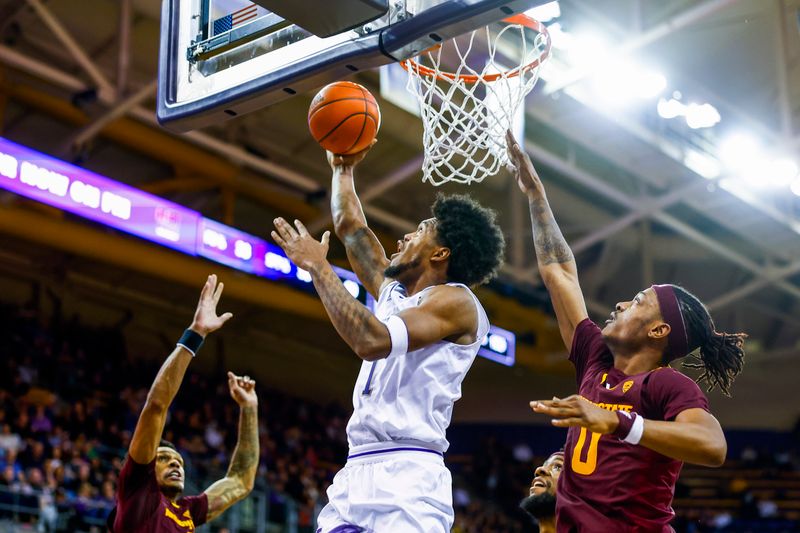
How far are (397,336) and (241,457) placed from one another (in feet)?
7.76

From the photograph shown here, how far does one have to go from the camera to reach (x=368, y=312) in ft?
10.8

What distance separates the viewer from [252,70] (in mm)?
4051

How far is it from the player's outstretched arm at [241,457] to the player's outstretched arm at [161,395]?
17.8 inches

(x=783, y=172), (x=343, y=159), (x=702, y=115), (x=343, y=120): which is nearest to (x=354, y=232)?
(x=343, y=159)

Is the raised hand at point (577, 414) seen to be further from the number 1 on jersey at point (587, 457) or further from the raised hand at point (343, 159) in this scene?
the raised hand at point (343, 159)

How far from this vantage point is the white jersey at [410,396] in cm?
348

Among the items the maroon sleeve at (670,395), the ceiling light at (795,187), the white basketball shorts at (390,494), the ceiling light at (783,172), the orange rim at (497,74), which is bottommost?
the white basketball shorts at (390,494)

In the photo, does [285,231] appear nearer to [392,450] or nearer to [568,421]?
[392,450]

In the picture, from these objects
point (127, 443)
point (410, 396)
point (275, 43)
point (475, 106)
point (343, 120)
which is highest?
point (475, 106)

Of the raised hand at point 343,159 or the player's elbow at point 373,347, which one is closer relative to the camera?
the player's elbow at point 373,347

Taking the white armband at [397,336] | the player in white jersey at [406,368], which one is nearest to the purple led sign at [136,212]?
the player in white jersey at [406,368]

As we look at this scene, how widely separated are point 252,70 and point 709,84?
1046 cm

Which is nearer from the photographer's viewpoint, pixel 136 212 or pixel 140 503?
pixel 140 503

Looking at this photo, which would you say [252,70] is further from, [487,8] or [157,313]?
[157,313]
